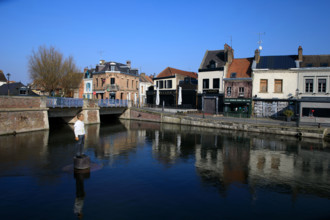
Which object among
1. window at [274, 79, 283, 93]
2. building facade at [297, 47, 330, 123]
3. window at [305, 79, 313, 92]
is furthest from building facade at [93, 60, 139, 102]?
window at [305, 79, 313, 92]

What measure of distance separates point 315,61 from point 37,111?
38711mm

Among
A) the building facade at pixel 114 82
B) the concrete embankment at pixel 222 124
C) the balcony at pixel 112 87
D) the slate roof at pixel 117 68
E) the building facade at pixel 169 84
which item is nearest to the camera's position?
the concrete embankment at pixel 222 124

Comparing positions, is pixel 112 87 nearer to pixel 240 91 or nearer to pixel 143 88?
pixel 143 88

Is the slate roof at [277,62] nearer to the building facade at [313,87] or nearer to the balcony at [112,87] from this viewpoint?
the building facade at [313,87]

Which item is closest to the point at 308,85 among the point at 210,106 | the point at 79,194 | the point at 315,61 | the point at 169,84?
the point at 315,61

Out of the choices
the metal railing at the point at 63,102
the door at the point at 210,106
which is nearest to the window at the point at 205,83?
the door at the point at 210,106

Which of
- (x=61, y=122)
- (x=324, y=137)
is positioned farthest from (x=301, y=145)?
(x=61, y=122)

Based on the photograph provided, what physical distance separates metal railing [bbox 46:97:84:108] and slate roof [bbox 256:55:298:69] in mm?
28396

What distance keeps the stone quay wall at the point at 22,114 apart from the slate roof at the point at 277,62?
32.1 meters

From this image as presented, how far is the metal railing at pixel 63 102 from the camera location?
2909 cm

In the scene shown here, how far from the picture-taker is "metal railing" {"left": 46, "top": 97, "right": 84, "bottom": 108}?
29091 mm

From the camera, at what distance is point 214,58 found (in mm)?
42250

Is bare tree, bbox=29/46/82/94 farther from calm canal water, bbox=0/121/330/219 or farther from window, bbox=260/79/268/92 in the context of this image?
window, bbox=260/79/268/92

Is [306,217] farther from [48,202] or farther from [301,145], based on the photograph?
[301,145]
